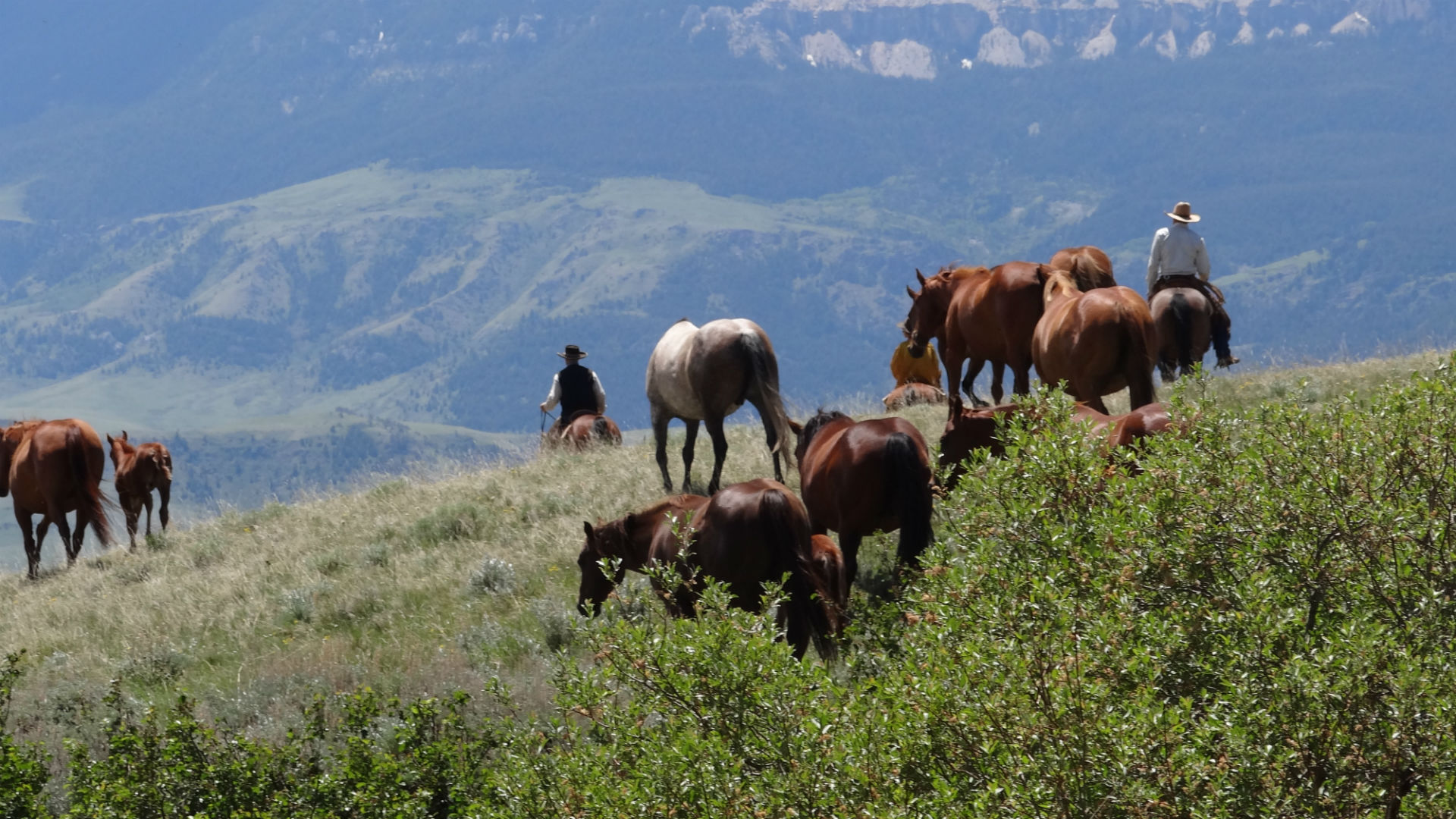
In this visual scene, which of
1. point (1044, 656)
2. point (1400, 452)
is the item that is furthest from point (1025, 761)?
point (1400, 452)

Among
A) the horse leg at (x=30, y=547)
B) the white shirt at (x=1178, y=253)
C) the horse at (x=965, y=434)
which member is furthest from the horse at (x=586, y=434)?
the horse at (x=965, y=434)

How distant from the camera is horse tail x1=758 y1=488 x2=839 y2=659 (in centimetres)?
832

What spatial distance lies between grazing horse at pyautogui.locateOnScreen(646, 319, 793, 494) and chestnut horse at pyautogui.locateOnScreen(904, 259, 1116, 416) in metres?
1.77

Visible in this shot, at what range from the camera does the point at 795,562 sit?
835cm

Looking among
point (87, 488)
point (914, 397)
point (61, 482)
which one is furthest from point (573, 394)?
point (61, 482)

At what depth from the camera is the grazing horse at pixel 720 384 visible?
14.7 m

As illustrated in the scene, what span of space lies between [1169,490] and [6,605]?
15.1 metres

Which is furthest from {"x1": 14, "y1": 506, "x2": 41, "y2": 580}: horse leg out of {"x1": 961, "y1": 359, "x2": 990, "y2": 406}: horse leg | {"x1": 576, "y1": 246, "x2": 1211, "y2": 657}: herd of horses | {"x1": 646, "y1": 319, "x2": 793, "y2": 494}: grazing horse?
{"x1": 961, "y1": 359, "x2": 990, "y2": 406}: horse leg

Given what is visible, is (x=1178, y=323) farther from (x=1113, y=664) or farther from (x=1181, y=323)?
(x=1113, y=664)

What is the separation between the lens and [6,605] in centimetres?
1659

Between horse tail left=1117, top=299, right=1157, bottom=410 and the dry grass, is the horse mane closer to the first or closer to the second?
the dry grass

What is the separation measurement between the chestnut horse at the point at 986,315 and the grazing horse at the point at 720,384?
1.77m

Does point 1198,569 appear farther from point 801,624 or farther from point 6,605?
point 6,605

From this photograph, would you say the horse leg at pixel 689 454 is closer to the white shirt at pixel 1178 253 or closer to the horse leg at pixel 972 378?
the horse leg at pixel 972 378
